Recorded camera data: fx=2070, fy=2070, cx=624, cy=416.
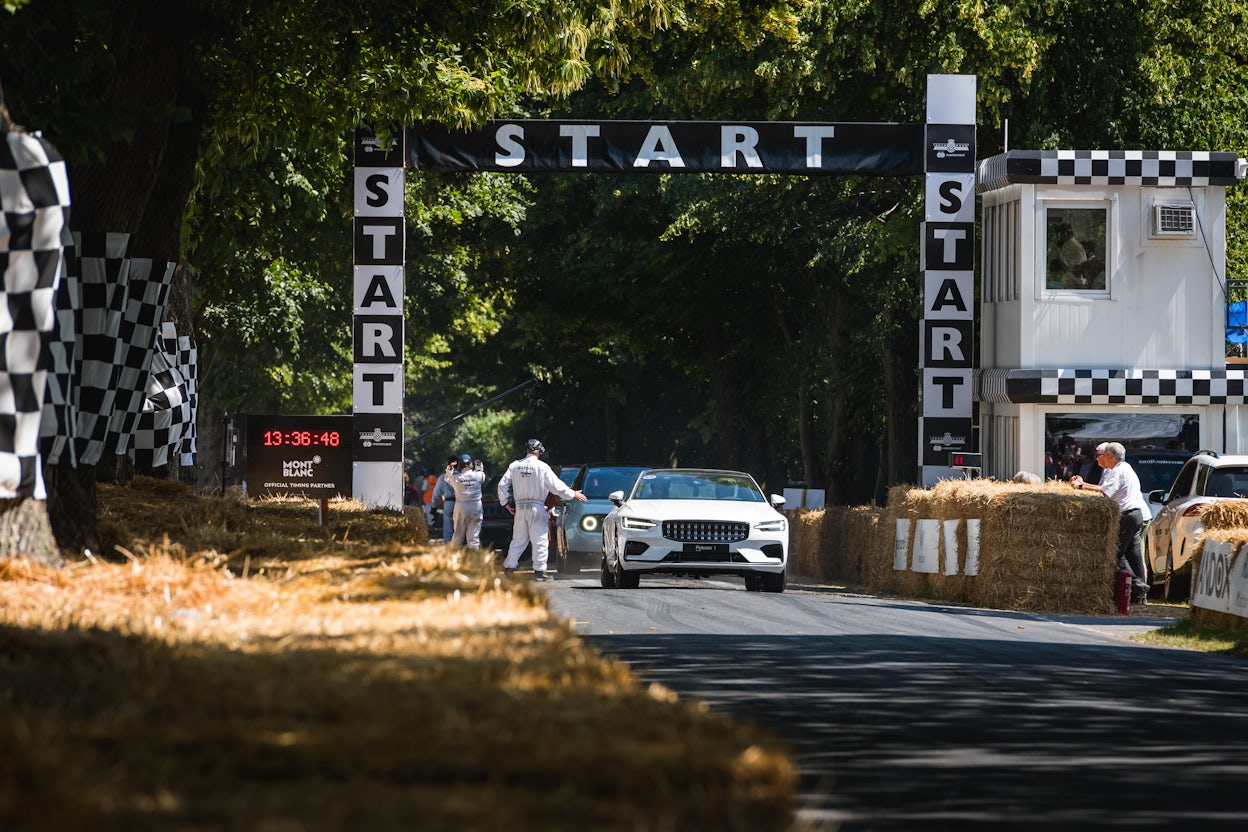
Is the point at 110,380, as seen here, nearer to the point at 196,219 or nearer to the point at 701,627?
the point at 701,627

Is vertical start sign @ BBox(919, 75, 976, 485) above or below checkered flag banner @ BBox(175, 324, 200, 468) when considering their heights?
above

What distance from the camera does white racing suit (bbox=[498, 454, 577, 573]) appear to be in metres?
27.2

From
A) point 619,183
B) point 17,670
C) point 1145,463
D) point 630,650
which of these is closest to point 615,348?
point 619,183

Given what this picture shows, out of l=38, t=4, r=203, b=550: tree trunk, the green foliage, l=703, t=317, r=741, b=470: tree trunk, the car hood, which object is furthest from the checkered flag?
the green foliage

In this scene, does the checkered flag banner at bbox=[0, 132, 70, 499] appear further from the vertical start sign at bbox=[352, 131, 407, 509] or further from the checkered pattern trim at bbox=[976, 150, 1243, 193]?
the checkered pattern trim at bbox=[976, 150, 1243, 193]

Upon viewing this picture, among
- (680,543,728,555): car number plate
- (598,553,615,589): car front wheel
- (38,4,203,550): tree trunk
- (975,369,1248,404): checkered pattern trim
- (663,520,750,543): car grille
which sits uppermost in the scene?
(38,4,203,550): tree trunk

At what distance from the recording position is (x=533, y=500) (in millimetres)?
27484

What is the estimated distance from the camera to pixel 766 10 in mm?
20922

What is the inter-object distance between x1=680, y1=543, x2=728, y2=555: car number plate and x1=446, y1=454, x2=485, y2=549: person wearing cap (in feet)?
29.8

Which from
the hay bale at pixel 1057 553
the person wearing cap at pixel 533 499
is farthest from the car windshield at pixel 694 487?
the hay bale at pixel 1057 553

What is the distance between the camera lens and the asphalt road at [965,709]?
24.0 feet

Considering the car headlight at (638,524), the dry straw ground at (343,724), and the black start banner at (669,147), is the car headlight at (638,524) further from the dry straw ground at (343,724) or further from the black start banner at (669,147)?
the dry straw ground at (343,724)

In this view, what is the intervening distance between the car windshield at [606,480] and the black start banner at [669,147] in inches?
252

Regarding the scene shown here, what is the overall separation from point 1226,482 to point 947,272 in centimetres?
489
